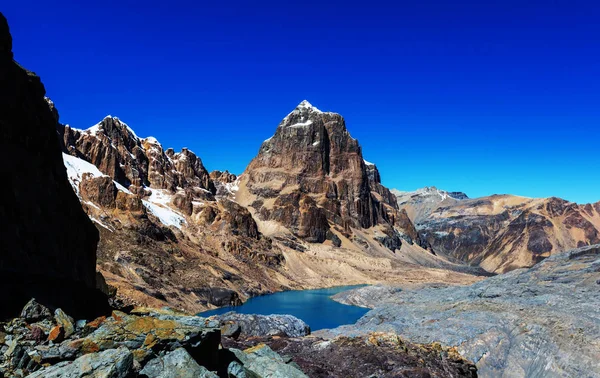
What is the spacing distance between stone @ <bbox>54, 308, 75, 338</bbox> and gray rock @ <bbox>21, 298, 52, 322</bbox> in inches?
11.1

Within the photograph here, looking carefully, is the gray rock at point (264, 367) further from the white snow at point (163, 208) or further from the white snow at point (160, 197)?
the white snow at point (160, 197)

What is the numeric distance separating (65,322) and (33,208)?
10.9 m

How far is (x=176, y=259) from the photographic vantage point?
113750 millimetres

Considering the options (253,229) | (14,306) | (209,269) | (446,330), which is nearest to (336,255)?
(253,229)

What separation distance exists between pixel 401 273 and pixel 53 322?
182m

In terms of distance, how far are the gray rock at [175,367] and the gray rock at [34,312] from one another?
3816 millimetres

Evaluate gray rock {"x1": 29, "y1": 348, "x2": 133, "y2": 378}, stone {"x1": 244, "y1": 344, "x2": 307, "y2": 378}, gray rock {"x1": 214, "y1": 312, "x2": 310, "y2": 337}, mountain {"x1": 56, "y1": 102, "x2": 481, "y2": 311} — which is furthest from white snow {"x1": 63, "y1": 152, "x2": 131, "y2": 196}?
gray rock {"x1": 29, "y1": 348, "x2": 133, "y2": 378}

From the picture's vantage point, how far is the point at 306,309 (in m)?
100

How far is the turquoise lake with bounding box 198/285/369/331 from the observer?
8612cm

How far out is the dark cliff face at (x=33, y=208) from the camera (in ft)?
52.3

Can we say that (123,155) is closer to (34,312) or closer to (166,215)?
(166,215)

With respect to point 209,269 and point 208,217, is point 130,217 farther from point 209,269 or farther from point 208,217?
point 208,217

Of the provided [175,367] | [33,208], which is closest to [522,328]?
[175,367]

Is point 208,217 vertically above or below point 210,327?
above
